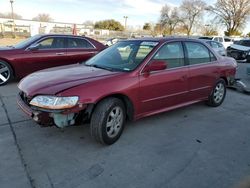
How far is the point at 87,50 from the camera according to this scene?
842 centimetres

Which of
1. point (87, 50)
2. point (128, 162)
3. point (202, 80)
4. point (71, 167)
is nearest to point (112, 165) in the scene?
point (128, 162)

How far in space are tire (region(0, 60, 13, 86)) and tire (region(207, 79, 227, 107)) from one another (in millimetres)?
5285

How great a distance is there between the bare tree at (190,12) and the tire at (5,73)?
50882 mm

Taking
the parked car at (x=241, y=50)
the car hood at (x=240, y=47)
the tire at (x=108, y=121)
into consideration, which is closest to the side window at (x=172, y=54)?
the tire at (x=108, y=121)

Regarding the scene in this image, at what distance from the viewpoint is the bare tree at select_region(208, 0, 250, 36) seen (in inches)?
1847

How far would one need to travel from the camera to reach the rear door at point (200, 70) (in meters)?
5.07

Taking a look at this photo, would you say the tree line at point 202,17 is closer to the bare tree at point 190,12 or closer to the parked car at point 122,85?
the bare tree at point 190,12

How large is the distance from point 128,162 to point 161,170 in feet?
1.46

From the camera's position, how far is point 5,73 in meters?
7.15

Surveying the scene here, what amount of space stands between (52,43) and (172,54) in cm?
449

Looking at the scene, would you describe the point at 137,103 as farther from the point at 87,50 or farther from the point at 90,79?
the point at 87,50

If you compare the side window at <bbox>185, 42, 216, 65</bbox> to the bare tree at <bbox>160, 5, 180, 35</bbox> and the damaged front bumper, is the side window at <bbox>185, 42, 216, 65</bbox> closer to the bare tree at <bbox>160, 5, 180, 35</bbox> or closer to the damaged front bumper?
the damaged front bumper

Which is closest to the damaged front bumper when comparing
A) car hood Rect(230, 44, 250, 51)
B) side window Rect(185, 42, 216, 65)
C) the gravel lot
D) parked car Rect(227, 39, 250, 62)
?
the gravel lot

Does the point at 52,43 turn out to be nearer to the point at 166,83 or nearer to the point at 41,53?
the point at 41,53
